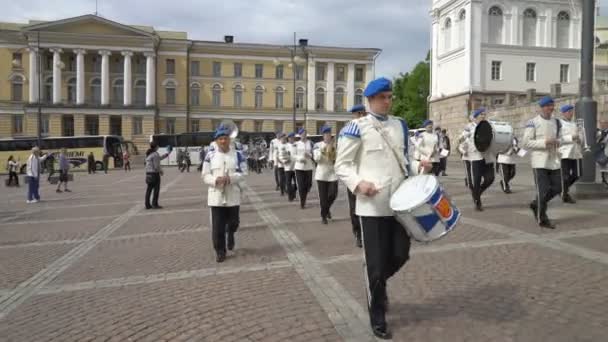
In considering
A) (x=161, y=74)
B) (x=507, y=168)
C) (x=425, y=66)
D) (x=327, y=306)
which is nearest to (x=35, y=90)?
(x=161, y=74)

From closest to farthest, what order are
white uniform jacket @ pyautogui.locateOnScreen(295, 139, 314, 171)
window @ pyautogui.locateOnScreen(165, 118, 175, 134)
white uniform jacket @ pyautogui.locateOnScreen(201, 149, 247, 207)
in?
white uniform jacket @ pyautogui.locateOnScreen(201, 149, 247, 207)
white uniform jacket @ pyautogui.locateOnScreen(295, 139, 314, 171)
window @ pyautogui.locateOnScreen(165, 118, 175, 134)

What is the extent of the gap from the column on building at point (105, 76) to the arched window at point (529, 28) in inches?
2045

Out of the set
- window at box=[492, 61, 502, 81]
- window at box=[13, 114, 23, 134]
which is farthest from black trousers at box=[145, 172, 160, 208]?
window at box=[13, 114, 23, 134]

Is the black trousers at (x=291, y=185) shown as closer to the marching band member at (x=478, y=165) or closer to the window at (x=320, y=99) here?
the marching band member at (x=478, y=165)

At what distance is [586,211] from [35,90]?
235ft

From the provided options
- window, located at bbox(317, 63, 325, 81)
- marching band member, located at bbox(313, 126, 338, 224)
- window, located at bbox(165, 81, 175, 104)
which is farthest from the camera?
window, located at bbox(317, 63, 325, 81)

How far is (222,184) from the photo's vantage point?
669 centimetres

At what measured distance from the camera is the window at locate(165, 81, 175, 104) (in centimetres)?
7269

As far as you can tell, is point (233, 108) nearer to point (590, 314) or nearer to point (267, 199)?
point (267, 199)

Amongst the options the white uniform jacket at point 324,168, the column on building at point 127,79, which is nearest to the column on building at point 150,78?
the column on building at point 127,79

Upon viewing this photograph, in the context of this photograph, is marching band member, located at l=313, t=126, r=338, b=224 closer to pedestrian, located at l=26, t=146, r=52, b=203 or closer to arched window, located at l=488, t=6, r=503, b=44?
pedestrian, located at l=26, t=146, r=52, b=203

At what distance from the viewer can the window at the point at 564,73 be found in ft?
152

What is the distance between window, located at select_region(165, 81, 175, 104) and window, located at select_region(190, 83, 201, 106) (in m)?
2.62

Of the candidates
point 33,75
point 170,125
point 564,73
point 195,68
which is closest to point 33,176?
point 564,73
